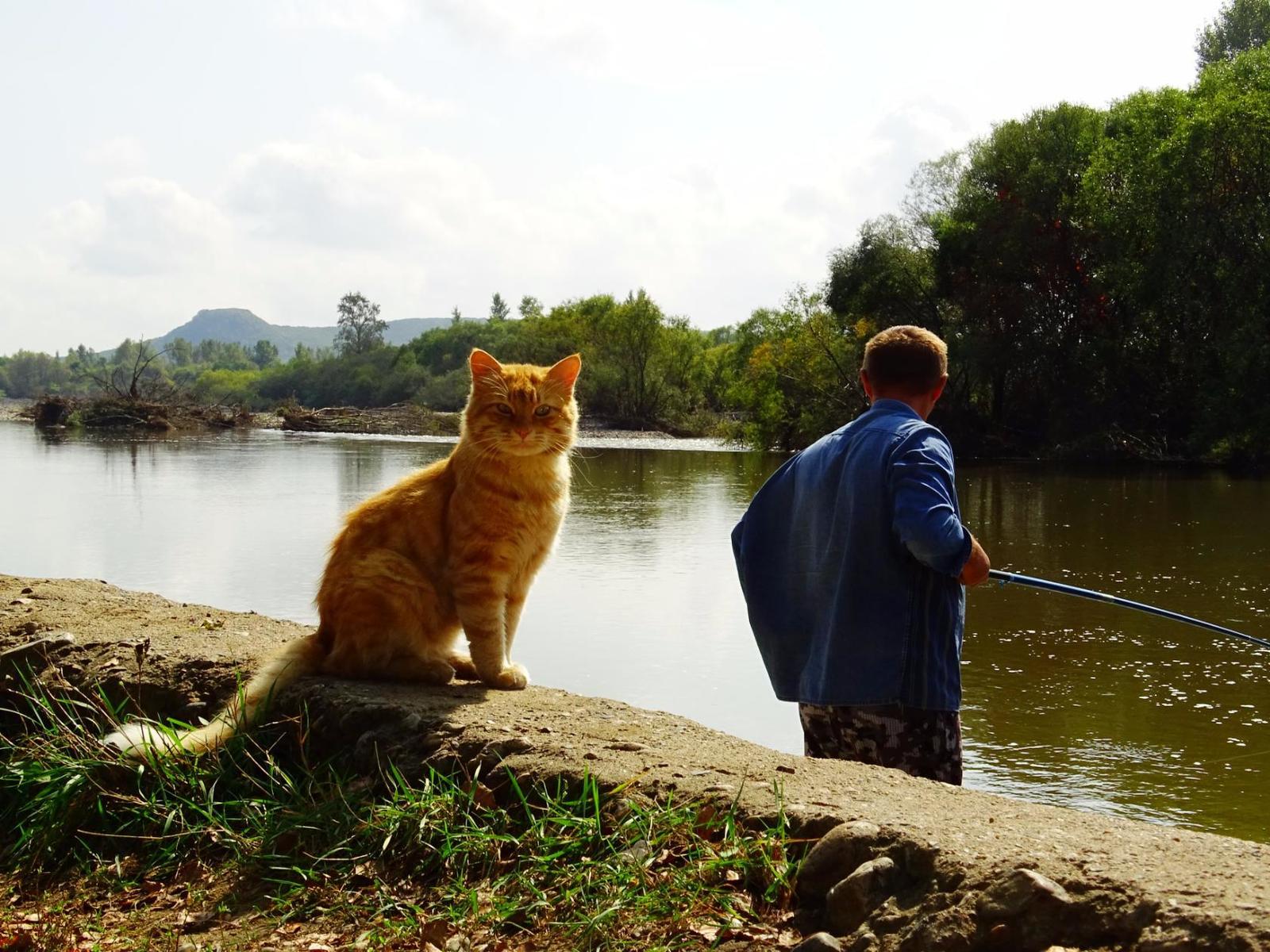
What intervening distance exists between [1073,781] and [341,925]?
4.44 m

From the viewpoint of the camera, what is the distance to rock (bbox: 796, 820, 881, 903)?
2.64 metres

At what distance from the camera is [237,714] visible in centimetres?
401

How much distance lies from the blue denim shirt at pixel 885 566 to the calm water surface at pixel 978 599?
283 cm

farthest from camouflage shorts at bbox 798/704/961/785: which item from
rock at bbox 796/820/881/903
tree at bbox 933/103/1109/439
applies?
tree at bbox 933/103/1109/439

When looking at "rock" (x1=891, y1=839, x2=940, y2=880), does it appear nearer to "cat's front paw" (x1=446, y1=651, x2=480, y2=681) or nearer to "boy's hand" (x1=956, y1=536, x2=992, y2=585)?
"boy's hand" (x1=956, y1=536, x2=992, y2=585)

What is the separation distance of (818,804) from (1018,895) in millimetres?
655

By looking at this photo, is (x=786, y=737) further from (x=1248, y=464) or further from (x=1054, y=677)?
(x=1248, y=464)

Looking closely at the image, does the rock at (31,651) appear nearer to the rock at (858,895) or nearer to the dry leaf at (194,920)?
the dry leaf at (194,920)

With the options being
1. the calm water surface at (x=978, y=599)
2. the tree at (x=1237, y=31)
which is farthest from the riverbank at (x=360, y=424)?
the tree at (x=1237, y=31)

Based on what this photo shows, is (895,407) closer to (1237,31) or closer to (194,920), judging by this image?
(194,920)

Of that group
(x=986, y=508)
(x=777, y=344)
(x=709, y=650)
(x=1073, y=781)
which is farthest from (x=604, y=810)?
(x=777, y=344)

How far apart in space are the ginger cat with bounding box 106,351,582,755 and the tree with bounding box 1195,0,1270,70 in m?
58.8

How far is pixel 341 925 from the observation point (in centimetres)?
299

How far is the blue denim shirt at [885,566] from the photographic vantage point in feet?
10.8
